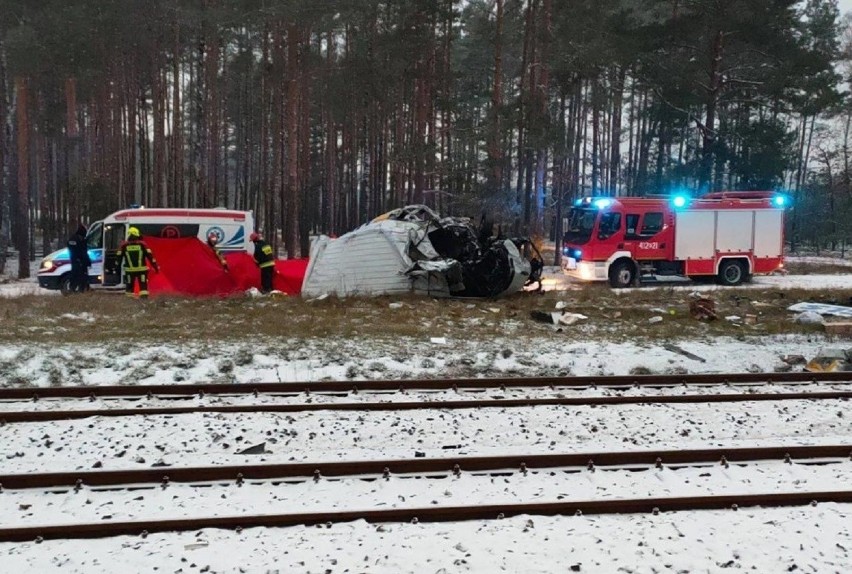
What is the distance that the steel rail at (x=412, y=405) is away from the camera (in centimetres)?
691

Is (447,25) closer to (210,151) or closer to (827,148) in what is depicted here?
(210,151)

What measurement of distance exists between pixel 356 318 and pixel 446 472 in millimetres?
7389

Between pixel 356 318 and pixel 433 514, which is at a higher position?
pixel 356 318

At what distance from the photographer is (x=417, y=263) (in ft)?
48.7

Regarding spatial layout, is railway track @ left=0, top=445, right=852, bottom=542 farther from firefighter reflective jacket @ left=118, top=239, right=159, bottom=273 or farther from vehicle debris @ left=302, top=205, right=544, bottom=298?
firefighter reflective jacket @ left=118, top=239, right=159, bottom=273

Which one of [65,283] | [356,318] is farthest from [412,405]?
[65,283]

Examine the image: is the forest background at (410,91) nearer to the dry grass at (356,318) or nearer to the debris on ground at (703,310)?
the dry grass at (356,318)

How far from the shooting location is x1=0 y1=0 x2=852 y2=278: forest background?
24844 mm

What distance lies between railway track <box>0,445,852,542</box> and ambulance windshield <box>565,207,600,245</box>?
43.5 ft

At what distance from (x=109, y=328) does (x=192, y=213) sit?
7.40m

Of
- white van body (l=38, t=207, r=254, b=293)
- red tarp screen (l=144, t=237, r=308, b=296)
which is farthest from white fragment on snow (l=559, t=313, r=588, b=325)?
white van body (l=38, t=207, r=254, b=293)

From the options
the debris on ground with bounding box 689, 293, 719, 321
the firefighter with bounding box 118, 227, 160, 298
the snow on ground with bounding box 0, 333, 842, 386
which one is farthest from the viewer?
the firefighter with bounding box 118, 227, 160, 298

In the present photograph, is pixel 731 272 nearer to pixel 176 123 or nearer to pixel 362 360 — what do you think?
pixel 362 360

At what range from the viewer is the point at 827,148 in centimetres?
4703
